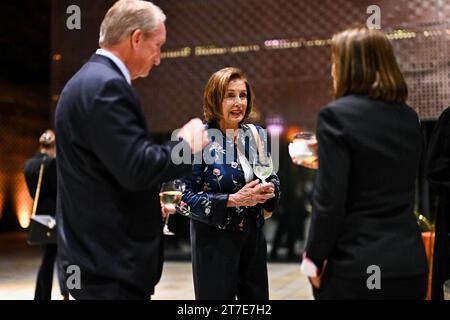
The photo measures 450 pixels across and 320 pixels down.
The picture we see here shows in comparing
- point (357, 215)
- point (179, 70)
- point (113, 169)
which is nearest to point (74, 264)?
point (113, 169)

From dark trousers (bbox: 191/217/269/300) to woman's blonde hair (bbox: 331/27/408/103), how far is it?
0.94 meters

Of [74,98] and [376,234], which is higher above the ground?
[74,98]

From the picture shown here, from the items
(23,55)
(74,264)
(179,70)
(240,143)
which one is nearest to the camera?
(74,264)

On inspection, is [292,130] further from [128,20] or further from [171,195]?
[128,20]

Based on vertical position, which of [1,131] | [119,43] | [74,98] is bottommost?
[1,131]

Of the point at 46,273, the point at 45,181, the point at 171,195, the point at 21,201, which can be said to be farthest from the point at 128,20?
the point at 21,201

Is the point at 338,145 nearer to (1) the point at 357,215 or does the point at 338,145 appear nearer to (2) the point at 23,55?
(1) the point at 357,215

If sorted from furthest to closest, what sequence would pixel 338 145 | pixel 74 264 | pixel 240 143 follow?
1. pixel 240 143
2. pixel 74 264
3. pixel 338 145

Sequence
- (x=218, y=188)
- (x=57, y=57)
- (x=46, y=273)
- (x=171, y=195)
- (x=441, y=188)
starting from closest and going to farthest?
(x=171, y=195) → (x=218, y=188) → (x=441, y=188) → (x=46, y=273) → (x=57, y=57)

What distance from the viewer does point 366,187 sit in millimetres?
1600

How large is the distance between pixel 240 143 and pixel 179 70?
15.5 ft

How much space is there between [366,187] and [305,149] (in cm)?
31

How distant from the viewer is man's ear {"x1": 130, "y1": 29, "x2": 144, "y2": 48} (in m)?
1.72

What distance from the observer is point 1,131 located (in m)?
12.2
